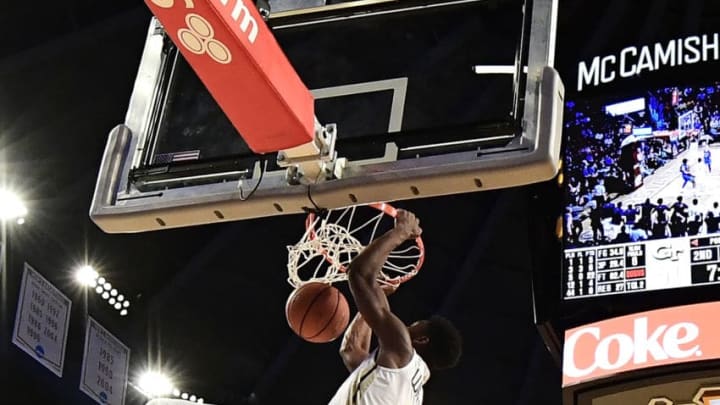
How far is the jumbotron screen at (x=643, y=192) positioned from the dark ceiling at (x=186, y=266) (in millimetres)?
470

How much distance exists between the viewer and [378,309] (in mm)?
4594

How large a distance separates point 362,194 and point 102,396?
18.6 feet

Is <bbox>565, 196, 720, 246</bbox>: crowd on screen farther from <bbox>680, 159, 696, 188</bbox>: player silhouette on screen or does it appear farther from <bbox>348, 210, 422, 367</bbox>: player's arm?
<bbox>348, 210, 422, 367</bbox>: player's arm

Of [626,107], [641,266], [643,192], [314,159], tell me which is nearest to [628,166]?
[643,192]

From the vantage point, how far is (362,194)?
179 inches

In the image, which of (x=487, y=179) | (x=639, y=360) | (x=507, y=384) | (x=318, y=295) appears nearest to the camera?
(x=487, y=179)

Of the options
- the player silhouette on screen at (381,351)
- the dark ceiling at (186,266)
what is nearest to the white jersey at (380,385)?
the player silhouette on screen at (381,351)

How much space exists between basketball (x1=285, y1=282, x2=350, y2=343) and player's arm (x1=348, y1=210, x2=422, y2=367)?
0.56 metres

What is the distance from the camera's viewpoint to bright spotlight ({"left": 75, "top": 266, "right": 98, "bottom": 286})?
9.91 m

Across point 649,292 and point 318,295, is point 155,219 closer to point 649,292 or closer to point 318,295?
point 318,295

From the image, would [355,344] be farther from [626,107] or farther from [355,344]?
[626,107]

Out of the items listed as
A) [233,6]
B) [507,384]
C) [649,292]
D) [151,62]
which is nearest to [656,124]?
[649,292]

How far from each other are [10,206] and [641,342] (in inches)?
179

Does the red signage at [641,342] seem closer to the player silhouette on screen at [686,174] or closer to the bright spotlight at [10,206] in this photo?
the player silhouette on screen at [686,174]
